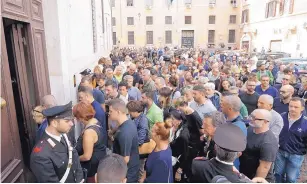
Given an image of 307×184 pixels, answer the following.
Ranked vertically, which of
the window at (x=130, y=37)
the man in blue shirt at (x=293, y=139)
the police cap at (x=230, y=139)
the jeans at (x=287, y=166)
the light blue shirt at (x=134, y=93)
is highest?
the window at (x=130, y=37)

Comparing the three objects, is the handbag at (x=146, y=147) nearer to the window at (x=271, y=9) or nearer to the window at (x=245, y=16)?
the window at (x=271, y=9)

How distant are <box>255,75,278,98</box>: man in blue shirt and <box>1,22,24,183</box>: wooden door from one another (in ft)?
16.5

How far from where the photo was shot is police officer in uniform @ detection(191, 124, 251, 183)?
2.19 meters

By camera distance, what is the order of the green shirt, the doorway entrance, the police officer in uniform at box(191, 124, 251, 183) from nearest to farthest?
the police officer in uniform at box(191, 124, 251, 183), the doorway entrance, the green shirt

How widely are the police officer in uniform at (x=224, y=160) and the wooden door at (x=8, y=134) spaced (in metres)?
2.04

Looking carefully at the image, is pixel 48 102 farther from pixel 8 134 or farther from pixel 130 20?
pixel 130 20

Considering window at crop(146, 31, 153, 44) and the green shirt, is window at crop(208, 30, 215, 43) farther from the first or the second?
the green shirt

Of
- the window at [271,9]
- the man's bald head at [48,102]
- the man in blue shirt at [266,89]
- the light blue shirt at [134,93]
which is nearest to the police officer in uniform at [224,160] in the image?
the man's bald head at [48,102]

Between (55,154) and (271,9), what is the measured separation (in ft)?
99.9

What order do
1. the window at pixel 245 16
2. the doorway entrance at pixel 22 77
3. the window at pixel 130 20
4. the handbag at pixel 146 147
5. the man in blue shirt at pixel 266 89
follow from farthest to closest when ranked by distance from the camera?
1. the window at pixel 130 20
2. the window at pixel 245 16
3. the man in blue shirt at pixel 266 89
4. the handbag at pixel 146 147
5. the doorway entrance at pixel 22 77

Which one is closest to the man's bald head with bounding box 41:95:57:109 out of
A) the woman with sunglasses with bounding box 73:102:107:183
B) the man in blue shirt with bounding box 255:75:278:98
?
the woman with sunglasses with bounding box 73:102:107:183

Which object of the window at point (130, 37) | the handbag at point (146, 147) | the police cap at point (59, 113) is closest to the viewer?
the police cap at point (59, 113)

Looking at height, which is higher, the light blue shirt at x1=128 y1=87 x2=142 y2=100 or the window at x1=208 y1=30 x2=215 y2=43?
the window at x1=208 y1=30 x2=215 y2=43

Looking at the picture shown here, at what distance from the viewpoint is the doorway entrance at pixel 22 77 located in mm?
3262
